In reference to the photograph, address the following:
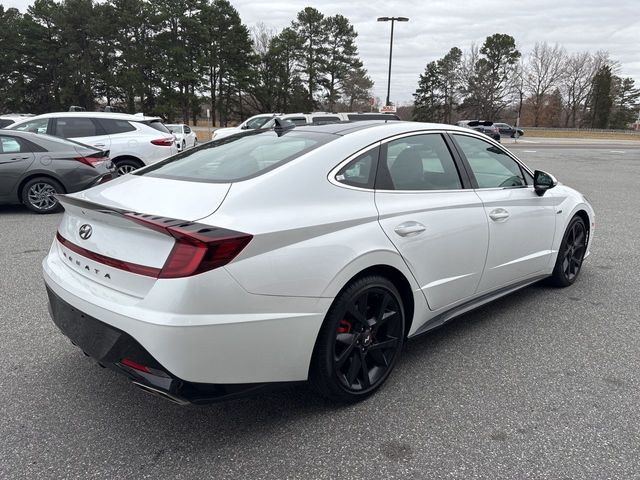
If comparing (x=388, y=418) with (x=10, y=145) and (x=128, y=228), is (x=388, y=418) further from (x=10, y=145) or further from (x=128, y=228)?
(x=10, y=145)

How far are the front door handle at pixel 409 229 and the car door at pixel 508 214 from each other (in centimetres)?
77

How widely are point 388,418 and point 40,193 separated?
24.2 feet

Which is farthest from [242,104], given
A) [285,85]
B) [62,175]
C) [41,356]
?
[41,356]

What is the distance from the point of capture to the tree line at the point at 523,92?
7262 centimetres

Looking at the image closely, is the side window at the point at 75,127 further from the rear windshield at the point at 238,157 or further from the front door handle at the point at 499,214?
the front door handle at the point at 499,214

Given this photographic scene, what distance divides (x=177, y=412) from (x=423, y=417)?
1.34 m

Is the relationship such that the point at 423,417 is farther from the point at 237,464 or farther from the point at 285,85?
the point at 285,85

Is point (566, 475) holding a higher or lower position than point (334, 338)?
lower

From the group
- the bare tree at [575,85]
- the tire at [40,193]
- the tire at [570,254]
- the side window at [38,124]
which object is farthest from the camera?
the bare tree at [575,85]

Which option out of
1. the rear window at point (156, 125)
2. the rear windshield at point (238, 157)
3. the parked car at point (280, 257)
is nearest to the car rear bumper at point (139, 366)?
the parked car at point (280, 257)

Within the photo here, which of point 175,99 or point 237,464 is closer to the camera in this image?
point 237,464

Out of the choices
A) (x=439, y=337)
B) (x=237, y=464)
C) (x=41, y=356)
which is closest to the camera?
(x=237, y=464)

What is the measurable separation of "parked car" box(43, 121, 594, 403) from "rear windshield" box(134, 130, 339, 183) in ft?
0.05

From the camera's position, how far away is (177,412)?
2.67 metres
